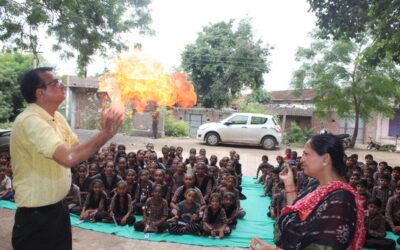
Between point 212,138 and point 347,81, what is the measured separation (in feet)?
27.5

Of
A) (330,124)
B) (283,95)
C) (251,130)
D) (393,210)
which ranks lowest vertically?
(393,210)

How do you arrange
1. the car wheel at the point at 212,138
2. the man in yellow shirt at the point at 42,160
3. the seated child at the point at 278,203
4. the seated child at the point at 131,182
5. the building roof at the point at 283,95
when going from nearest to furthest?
the man in yellow shirt at the point at 42,160 → the seated child at the point at 278,203 → the seated child at the point at 131,182 → the car wheel at the point at 212,138 → the building roof at the point at 283,95

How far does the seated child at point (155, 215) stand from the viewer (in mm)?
Answer: 5098

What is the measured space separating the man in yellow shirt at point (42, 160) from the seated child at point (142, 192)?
389 cm

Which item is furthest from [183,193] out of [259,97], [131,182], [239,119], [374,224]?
[259,97]

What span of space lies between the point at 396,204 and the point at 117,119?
19.0 feet

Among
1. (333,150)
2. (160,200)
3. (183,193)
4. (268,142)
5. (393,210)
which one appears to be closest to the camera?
(333,150)

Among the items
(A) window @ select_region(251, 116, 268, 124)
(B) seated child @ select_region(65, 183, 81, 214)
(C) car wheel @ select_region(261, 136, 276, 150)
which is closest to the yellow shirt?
(B) seated child @ select_region(65, 183, 81, 214)

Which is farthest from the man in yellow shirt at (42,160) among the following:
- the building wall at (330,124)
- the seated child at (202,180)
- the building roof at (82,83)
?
the building wall at (330,124)

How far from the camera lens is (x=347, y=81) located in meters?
17.1

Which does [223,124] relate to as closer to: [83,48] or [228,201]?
[83,48]

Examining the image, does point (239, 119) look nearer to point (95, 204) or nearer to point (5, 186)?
point (95, 204)

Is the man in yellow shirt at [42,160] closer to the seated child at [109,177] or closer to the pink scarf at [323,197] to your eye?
the pink scarf at [323,197]

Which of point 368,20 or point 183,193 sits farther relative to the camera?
point 368,20
